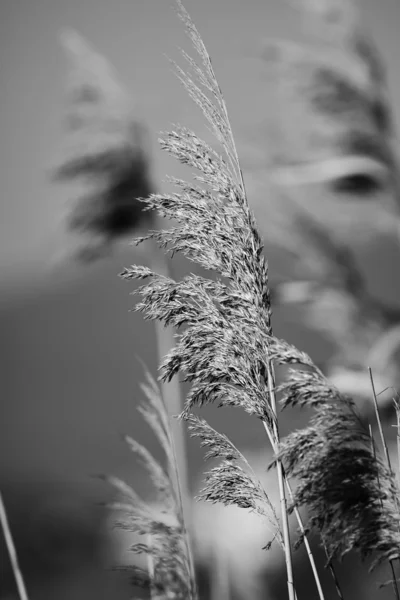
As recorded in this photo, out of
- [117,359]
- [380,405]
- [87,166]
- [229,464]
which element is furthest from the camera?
[117,359]

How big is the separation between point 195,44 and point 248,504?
104 cm

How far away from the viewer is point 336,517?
1089 millimetres

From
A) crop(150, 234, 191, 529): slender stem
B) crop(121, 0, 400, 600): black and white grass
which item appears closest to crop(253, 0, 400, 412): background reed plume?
crop(150, 234, 191, 529): slender stem

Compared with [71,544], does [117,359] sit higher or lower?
higher

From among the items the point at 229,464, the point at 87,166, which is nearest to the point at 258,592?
the point at 229,464

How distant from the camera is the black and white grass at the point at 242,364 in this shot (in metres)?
1.06

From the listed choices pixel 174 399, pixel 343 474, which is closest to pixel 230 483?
pixel 343 474

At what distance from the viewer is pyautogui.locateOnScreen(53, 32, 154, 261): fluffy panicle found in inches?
123

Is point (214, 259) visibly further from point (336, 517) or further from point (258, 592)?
point (258, 592)

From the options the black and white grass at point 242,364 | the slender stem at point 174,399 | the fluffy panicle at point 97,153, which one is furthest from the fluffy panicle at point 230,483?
the fluffy panicle at point 97,153

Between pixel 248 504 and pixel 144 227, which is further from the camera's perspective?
pixel 144 227

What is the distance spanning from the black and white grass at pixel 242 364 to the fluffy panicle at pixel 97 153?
6.33ft

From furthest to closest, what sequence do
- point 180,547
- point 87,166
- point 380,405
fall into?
1. point 87,166
2. point 380,405
3. point 180,547

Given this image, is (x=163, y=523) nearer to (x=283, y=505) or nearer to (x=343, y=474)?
(x=283, y=505)
